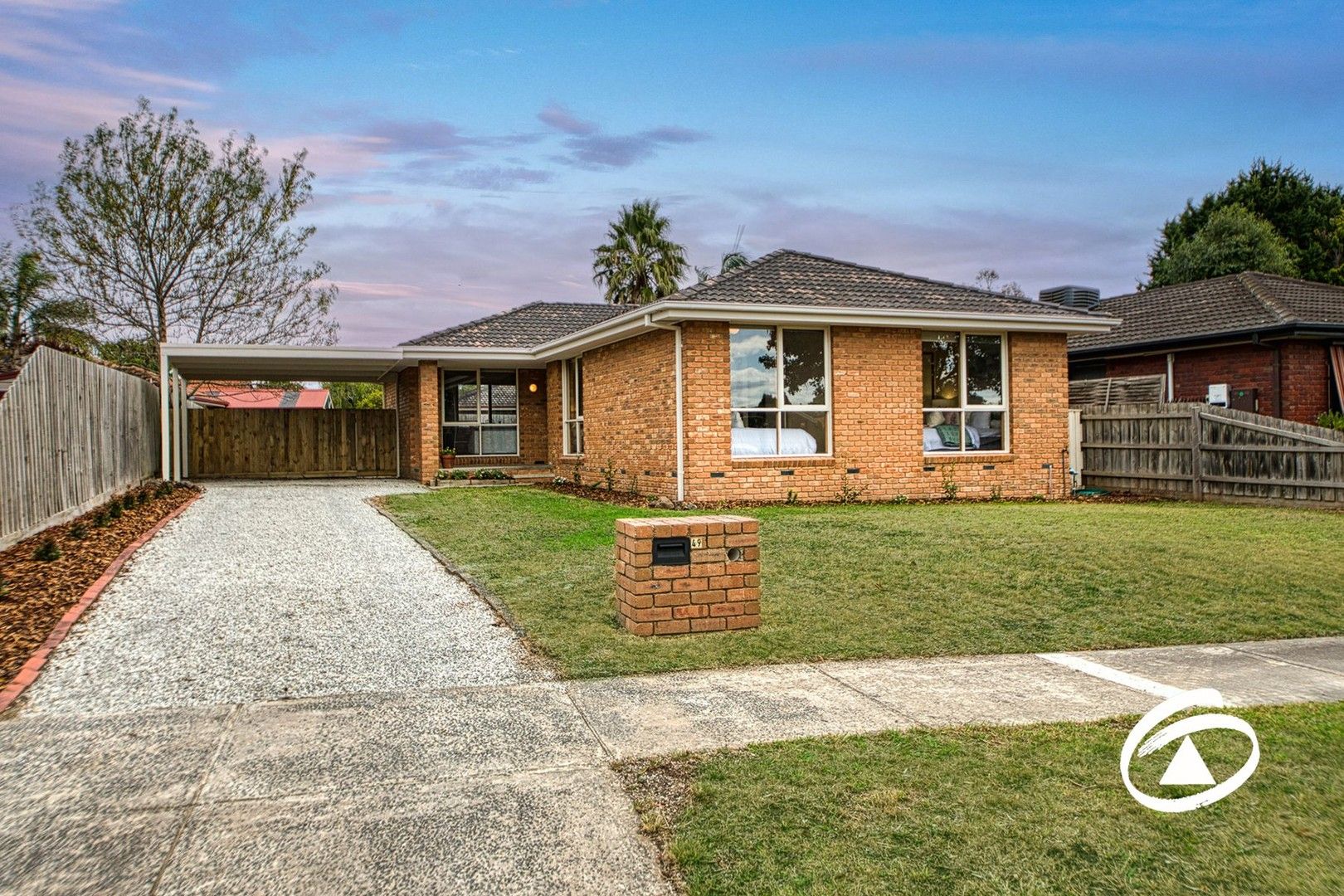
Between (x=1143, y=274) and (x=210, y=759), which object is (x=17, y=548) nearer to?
(x=210, y=759)

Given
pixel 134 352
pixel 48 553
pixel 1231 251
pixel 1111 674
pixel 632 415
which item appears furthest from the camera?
pixel 1231 251

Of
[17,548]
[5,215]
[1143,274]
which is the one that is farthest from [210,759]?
[1143,274]

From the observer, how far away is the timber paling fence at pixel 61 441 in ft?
30.5

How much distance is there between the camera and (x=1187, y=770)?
151 inches

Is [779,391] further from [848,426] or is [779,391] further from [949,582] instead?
[949,582]

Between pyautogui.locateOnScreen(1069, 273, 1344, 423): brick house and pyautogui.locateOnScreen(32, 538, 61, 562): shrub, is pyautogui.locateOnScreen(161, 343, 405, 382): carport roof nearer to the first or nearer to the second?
pyautogui.locateOnScreen(32, 538, 61, 562): shrub

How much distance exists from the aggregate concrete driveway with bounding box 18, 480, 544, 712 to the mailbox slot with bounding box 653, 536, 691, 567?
1.13m

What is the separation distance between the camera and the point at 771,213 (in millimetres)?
27406

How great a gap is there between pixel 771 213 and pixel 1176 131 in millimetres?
11971

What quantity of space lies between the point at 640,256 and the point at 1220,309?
20497mm

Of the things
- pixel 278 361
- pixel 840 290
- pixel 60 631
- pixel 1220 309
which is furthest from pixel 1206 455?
pixel 278 361

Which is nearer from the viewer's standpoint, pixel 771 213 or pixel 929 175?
pixel 929 175

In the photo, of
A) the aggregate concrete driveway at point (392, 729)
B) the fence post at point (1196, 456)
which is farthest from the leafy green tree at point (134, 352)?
the fence post at point (1196, 456)
